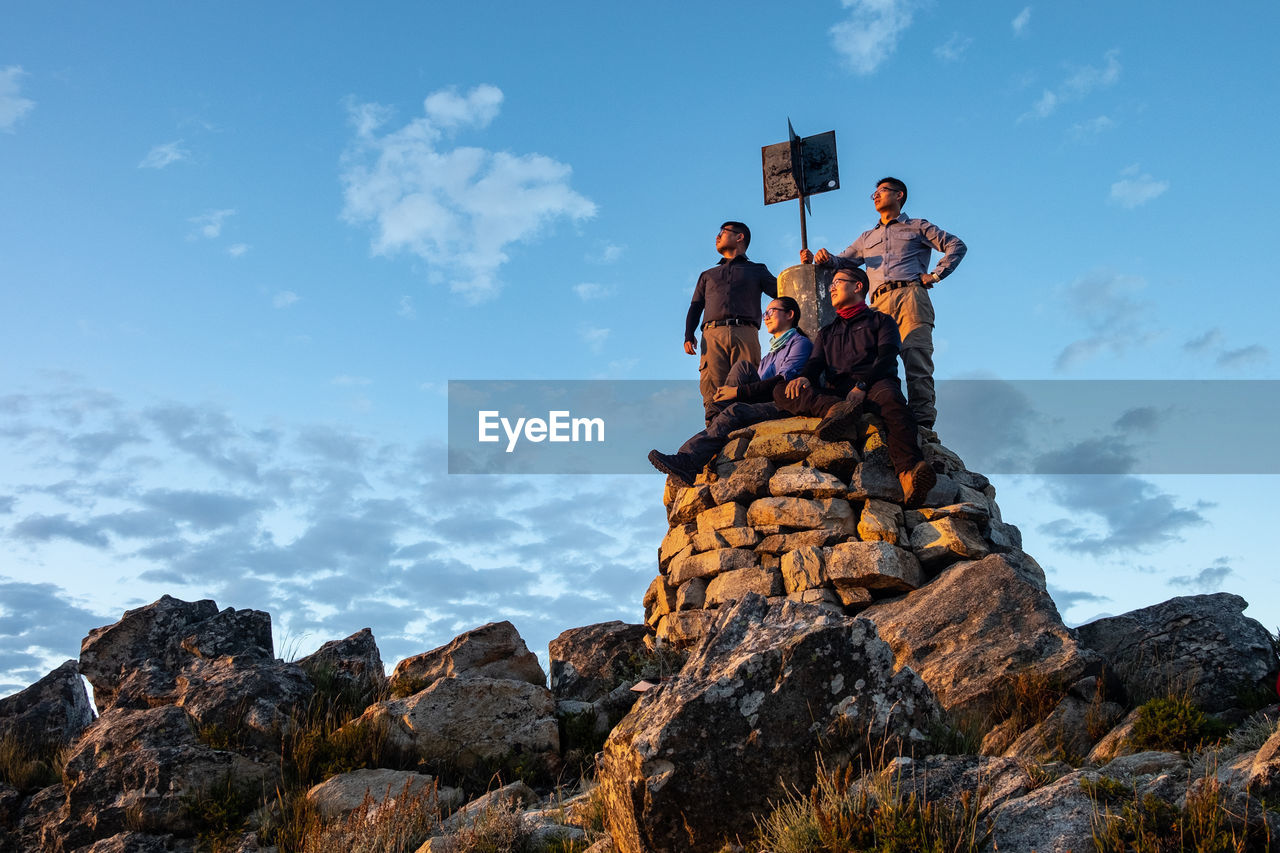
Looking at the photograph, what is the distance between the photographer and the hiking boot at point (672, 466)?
11.7 m

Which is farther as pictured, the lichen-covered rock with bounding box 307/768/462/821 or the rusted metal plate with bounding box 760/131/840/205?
the rusted metal plate with bounding box 760/131/840/205

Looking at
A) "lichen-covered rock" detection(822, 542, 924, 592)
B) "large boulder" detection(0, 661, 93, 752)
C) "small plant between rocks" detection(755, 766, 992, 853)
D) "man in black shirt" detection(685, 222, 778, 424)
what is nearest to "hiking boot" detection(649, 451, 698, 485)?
"man in black shirt" detection(685, 222, 778, 424)

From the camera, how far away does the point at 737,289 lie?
43.4 feet

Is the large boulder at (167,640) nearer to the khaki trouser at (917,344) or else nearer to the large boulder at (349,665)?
the large boulder at (349,665)

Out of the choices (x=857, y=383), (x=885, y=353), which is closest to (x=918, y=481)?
(x=857, y=383)

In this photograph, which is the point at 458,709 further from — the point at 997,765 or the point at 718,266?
the point at 718,266

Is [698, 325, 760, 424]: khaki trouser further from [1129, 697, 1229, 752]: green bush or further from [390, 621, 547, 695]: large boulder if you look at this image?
[1129, 697, 1229, 752]: green bush

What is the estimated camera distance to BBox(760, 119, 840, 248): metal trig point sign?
14836 millimetres

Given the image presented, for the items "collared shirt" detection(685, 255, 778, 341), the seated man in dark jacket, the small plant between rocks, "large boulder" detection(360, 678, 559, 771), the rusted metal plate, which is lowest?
the small plant between rocks

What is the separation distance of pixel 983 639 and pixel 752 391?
14.6 ft

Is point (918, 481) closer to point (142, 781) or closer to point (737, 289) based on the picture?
point (737, 289)

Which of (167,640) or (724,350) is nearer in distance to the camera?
(167,640)

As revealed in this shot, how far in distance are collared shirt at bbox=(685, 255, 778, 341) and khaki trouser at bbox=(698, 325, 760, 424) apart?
15 centimetres

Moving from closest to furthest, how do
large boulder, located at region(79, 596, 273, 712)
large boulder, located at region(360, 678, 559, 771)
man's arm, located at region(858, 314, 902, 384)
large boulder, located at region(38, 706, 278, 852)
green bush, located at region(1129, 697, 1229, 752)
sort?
green bush, located at region(1129, 697, 1229, 752)
large boulder, located at region(38, 706, 278, 852)
large boulder, located at region(360, 678, 559, 771)
large boulder, located at region(79, 596, 273, 712)
man's arm, located at region(858, 314, 902, 384)
